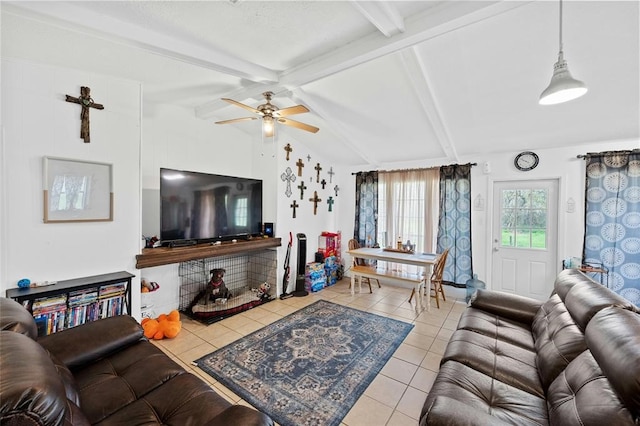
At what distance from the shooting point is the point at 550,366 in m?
1.53

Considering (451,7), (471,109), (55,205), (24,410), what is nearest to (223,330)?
(55,205)

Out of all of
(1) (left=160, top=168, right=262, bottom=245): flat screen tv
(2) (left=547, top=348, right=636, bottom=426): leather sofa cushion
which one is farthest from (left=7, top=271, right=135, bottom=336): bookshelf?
(2) (left=547, top=348, right=636, bottom=426): leather sofa cushion

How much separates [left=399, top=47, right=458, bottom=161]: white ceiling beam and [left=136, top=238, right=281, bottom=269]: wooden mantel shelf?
9.16 feet

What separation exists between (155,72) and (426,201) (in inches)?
166

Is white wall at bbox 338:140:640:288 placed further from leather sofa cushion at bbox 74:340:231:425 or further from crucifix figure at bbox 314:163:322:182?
leather sofa cushion at bbox 74:340:231:425

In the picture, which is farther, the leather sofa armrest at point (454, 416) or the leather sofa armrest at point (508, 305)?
the leather sofa armrest at point (508, 305)

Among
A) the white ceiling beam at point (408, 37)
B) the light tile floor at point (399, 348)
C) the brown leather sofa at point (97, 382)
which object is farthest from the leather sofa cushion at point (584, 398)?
the white ceiling beam at point (408, 37)

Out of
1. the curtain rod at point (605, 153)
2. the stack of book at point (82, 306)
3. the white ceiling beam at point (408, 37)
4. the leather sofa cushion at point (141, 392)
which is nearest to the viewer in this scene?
the leather sofa cushion at point (141, 392)

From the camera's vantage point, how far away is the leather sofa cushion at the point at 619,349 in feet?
3.02

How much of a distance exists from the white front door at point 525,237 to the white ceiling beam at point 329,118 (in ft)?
7.59

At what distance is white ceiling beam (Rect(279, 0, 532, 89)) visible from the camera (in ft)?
5.51

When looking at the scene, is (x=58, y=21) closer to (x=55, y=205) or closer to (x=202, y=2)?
(x=202, y=2)

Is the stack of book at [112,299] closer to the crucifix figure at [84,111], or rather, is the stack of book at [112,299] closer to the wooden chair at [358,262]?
the crucifix figure at [84,111]

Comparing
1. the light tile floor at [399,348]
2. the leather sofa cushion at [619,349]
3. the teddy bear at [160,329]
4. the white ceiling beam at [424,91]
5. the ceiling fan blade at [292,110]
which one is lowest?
the light tile floor at [399,348]
